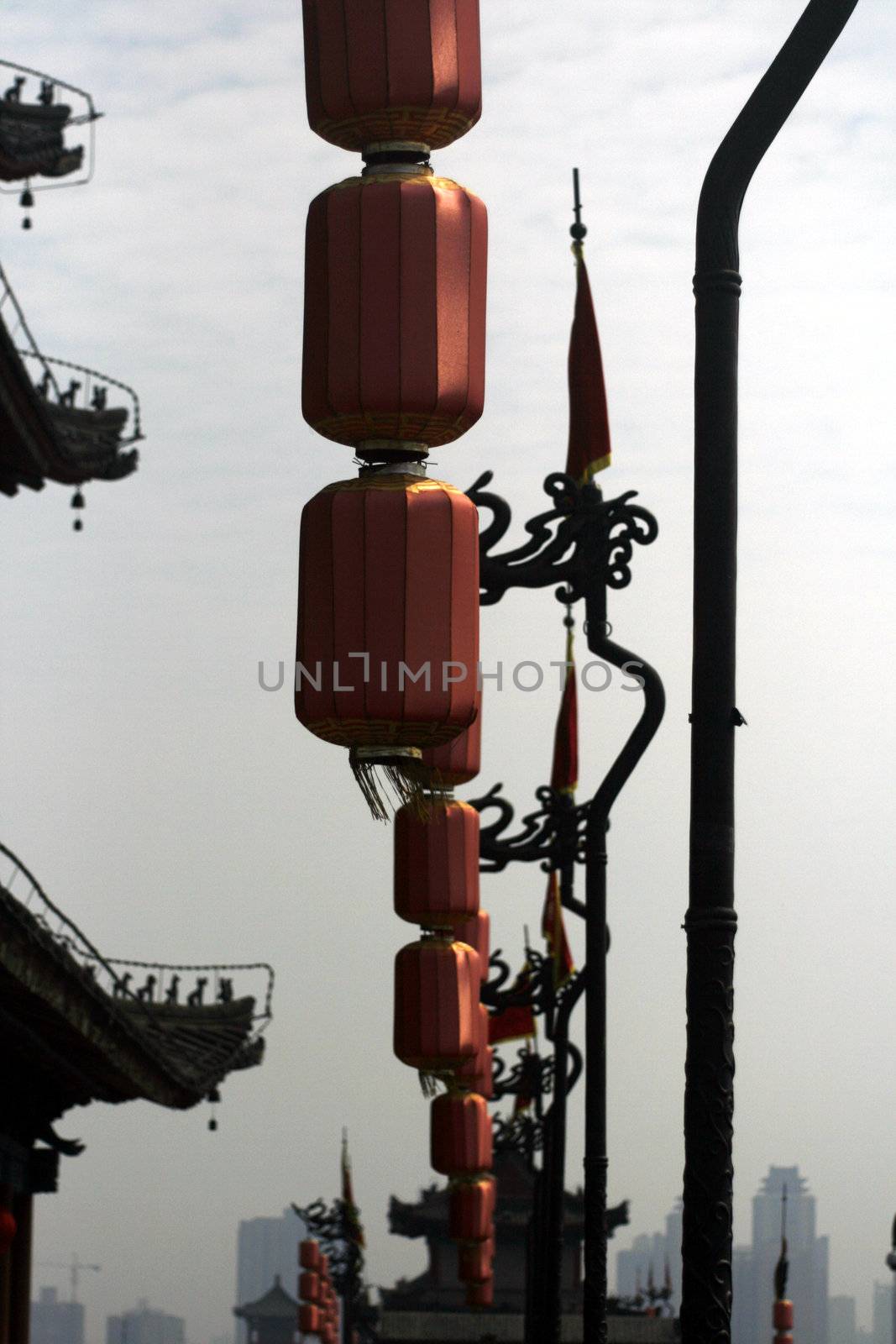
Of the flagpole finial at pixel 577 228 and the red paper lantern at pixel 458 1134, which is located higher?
the flagpole finial at pixel 577 228

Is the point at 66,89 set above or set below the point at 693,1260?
above

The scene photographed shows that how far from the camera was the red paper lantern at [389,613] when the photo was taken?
5395mm

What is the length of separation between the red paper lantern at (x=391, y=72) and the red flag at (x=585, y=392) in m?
4.01

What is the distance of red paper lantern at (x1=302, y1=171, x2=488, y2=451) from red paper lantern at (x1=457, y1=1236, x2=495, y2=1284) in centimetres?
1692

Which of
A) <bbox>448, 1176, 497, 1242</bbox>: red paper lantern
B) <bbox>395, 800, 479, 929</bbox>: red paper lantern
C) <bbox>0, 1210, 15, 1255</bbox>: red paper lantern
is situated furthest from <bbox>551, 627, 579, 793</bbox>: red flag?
<bbox>0, 1210, 15, 1255</bbox>: red paper lantern

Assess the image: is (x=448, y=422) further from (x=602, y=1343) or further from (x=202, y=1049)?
(x=202, y=1049)

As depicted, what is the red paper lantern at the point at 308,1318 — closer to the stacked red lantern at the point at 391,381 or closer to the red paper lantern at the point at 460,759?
the red paper lantern at the point at 460,759

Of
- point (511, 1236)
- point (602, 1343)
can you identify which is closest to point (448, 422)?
point (602, 1343)

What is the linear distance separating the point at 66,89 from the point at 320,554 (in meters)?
17.6

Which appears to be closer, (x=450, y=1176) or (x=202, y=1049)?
(x=450, y=1176)

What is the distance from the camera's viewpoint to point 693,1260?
16.5ft

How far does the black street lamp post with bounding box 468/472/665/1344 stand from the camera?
8.69 meters

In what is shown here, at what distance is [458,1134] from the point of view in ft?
54.8

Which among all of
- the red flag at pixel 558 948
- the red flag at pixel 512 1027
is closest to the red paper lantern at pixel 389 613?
the red flag at pixel 558 948
